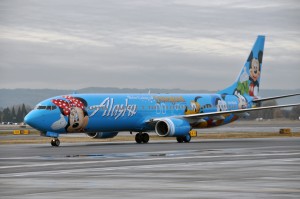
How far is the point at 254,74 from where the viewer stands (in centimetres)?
6900

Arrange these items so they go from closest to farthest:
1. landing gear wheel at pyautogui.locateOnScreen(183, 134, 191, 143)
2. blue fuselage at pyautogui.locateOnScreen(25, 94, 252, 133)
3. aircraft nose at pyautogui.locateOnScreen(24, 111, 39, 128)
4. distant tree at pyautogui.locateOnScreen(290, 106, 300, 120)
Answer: aircraft nose at pyautogui.locateOnScreen(24, 111, 39, 128) → blue fuselage at pyautogui.locateOnScreen(25, 94, 252, 133) → landing gear wheel at pyautogui.locateOnScreen(183, 134, 191, 143) → distant tree at pyautogui.locateOnScreen(290, 106, 300, 120)

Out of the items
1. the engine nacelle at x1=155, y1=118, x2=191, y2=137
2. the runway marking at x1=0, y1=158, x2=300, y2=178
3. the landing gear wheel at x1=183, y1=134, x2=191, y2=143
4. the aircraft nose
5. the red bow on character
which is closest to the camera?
the runway marking at x1=0, y1=158, x2=300, y2=178

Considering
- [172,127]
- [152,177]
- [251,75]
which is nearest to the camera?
[152,177]

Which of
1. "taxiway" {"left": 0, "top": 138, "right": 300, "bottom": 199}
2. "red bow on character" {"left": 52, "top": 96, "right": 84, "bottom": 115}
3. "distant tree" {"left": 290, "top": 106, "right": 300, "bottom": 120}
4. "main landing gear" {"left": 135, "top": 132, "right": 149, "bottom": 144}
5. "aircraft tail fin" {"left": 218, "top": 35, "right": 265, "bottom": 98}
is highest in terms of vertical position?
"distant tree" {"left": 290, "top": 106, "right": 300, "bottom": 120}

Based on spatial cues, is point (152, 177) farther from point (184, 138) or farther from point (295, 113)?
point (295, 113)

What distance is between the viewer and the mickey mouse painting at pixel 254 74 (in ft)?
225

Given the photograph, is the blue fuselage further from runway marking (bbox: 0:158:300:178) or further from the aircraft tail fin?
runway marking (bbox: 0:158:300:178)

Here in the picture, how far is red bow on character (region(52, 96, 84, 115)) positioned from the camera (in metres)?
51.9

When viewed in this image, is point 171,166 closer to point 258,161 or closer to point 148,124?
point 258,161

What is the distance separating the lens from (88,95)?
54.3 metres

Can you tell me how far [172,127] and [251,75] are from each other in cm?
1536

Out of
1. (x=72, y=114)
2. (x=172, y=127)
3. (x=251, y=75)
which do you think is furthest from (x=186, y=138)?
(x=251, y=75)

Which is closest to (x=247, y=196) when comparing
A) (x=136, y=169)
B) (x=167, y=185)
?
(x=167, y=185)

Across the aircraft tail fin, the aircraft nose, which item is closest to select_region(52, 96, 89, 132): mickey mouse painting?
the aircraft nose
